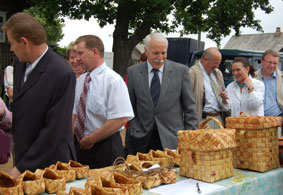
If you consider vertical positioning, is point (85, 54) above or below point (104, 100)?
above

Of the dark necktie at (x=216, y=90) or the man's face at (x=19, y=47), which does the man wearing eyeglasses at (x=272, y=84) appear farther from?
the man's face at (x=19, y=47)

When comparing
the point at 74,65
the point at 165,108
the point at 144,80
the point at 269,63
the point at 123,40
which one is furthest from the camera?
the point at 123,40

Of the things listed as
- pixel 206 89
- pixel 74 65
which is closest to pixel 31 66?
pixel 74 65

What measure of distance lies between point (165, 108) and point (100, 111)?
2.39ft

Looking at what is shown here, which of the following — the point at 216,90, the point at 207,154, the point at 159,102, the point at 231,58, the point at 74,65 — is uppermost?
the point at 231,58

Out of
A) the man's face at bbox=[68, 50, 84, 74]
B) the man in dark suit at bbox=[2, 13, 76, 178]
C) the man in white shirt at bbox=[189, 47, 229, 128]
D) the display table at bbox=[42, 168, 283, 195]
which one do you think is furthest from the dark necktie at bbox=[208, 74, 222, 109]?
the man in dark suit at bbox=[2, 13, 76, 178]

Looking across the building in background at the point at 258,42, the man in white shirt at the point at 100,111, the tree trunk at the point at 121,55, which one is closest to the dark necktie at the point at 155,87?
the man in white shirt at the point at 100,111

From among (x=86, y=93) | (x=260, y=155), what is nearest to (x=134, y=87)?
(x=86, y=93)

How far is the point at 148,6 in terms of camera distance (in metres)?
14.0

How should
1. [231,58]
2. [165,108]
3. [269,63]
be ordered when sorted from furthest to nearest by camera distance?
[231,58] → [269,63] → [165,108]

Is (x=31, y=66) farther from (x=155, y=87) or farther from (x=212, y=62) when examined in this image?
(x=212, y=62)

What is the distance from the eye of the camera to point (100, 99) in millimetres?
2830

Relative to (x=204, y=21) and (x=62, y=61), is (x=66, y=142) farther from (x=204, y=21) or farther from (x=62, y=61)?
(x=204, y=21)

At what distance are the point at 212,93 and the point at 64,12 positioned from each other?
1132 centimetres
